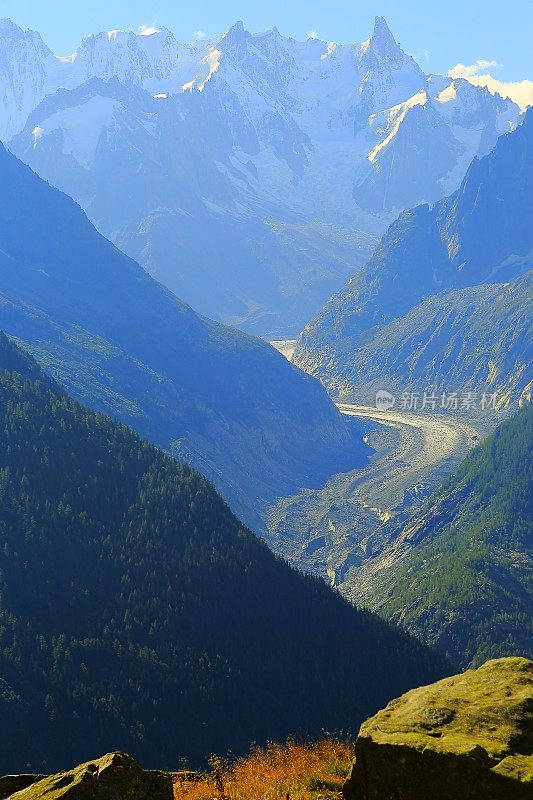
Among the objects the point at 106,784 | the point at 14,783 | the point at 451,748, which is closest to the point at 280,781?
the point at 14,783

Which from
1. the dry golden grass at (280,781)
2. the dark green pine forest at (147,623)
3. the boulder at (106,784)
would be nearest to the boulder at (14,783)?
the boulder at (106,784)

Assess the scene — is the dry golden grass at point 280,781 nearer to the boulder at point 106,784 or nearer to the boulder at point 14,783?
the boulder at point 106,784

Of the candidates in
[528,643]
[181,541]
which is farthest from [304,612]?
[528,643]

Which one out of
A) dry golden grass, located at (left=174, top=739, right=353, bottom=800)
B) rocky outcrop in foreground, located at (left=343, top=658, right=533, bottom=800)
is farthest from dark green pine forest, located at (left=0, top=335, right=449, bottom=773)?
rocky outcrop in foreground, located at (left=343, top=658, right=533, bottom=800)

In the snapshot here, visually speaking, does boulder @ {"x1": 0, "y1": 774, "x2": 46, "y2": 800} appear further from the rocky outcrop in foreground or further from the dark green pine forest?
the dark green pine forest

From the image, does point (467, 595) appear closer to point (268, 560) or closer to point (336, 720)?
point (268, 560)
